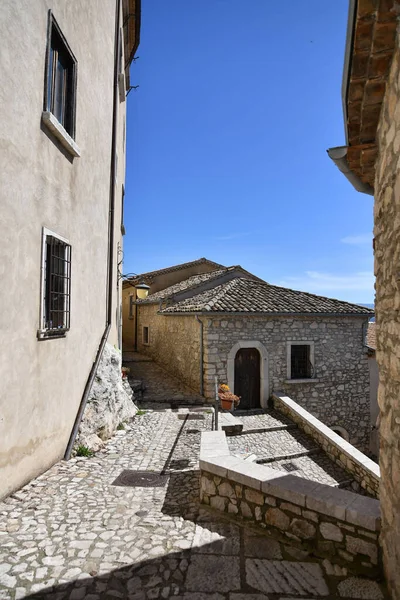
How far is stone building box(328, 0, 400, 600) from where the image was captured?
7.35 ft

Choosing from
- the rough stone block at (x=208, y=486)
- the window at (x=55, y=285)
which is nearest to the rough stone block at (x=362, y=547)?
the rough stone block at (x=208, y=486)

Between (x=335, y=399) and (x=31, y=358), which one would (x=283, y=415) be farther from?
(x=31, y=358)

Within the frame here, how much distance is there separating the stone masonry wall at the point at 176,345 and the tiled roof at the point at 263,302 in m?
0.82

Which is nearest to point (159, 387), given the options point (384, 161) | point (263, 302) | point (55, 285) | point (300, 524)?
point (263, 302)

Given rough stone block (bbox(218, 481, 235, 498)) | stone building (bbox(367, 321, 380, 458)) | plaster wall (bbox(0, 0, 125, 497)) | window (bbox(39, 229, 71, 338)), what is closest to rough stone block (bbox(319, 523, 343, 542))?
rough stone block (bbox(218, 481, 235, 498))

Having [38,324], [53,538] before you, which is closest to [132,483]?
[53,538]

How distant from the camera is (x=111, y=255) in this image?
28.5 ft

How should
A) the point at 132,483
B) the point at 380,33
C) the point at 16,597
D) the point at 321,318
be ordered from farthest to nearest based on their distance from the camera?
1. the point at 321,318
2. the point at 132,483
3. the point at 16,597
4. the point at 380,33

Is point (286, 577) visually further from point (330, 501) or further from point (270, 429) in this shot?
point (270, 429)

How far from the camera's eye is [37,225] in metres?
4.59

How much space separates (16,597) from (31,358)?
2.50m

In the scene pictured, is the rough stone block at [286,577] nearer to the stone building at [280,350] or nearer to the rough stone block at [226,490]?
the rough stone block at [226,490]

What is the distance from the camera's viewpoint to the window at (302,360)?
40.7ft

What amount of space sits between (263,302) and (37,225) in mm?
9019
